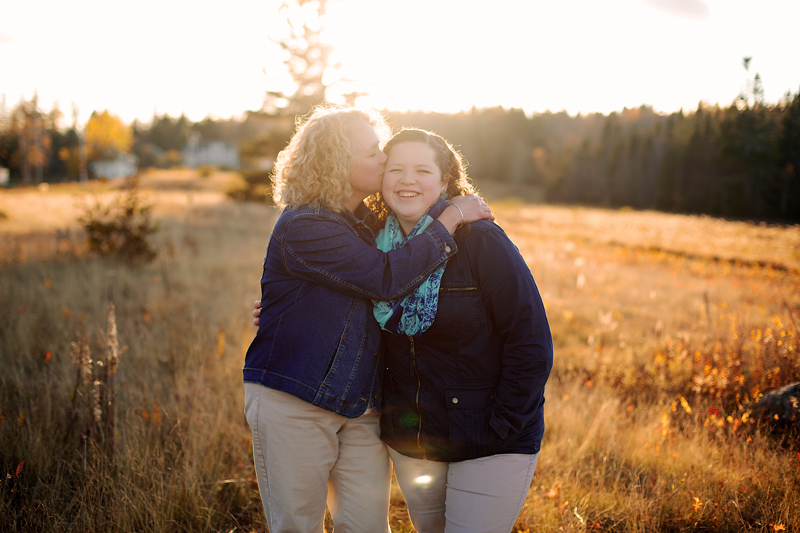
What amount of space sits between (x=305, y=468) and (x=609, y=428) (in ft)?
8.81

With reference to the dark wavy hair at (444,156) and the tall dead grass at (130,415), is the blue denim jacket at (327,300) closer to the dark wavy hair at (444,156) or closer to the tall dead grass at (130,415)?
the dark wavy hair at (444,156)

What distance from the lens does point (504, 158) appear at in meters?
78.8

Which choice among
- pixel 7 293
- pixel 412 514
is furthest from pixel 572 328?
pixel 7 293

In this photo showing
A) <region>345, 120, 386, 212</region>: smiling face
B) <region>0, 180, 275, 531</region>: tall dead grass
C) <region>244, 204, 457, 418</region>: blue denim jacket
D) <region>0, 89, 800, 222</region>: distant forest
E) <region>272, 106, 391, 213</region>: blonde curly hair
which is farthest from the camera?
<region>0, 89, 800, 222</region>: distant forest

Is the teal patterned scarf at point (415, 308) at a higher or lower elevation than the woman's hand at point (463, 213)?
lower

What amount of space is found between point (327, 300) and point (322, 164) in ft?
2.16

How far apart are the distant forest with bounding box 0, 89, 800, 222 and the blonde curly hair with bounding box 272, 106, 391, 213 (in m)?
0.86

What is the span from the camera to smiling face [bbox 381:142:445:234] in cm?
219

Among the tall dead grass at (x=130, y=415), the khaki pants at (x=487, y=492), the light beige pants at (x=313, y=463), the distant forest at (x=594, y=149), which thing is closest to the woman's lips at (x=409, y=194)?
the distant forest at (x=594, y=149)

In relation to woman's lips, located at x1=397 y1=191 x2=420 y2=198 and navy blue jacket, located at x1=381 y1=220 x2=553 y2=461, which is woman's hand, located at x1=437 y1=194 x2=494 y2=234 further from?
woman's lips, located at x1=397 y1=191 x2=420 y2=198

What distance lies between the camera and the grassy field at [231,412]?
275 centimetres

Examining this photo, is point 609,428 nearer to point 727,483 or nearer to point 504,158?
point 727,483

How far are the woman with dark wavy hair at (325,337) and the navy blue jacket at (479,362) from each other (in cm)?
16

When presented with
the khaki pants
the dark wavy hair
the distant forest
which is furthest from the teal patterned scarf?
the distant forest
